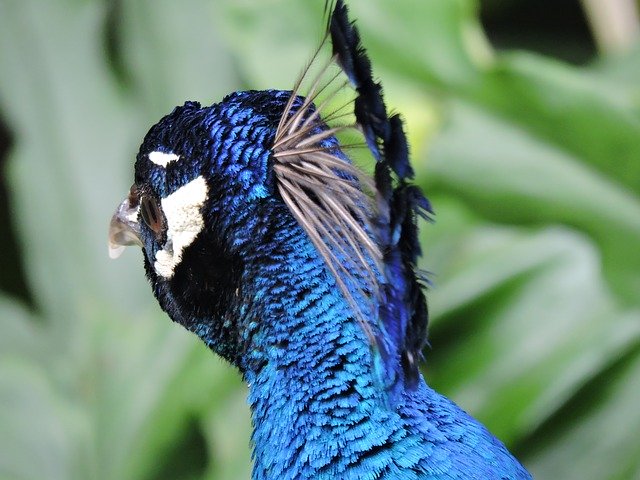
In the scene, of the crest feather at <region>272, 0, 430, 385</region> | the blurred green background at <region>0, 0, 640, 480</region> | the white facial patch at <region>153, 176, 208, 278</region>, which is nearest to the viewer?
the crest feather at <region>272, 0, 430, 385</region>

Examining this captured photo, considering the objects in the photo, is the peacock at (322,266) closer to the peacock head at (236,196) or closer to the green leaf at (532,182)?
the peacock head at (236,196)

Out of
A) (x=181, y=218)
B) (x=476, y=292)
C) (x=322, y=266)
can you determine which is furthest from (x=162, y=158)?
(x=476, y=292)

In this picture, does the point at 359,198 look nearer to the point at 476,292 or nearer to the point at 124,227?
the point at 124,227

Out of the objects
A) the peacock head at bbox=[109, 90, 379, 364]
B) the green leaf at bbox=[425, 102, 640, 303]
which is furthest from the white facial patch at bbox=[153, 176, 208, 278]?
the green leaf at bbox=[425, 102, 640, 303]

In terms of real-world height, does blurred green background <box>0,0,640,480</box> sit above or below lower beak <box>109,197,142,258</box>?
below

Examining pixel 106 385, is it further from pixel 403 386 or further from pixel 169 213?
pixel 403 386

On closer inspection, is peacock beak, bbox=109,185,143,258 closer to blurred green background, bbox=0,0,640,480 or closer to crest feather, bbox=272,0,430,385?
crest feather, bbox=272,0,430,385

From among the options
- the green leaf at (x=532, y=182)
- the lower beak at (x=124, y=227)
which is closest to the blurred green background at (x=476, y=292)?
the green leaf at (x=532, y=182)
